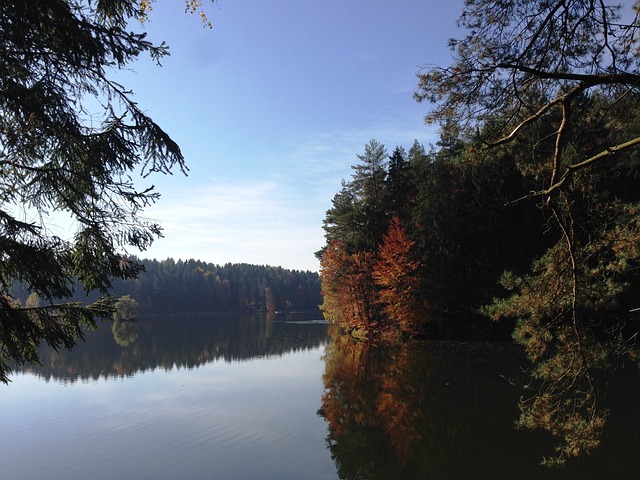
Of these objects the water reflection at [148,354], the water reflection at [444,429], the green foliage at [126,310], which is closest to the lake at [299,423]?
the water reflection at [444,429]

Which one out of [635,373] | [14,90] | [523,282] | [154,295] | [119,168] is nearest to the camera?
[14,90]

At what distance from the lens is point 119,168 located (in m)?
5.04

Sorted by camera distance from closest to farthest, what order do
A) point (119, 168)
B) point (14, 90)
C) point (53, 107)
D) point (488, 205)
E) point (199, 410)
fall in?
1. point (14, 90)
2. point (53, 107)
3. point (119, 168)
4. point (199, 410)
5. point (488, 205)

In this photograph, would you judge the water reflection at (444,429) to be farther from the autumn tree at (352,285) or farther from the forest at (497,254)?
the autumn tree at (352,285)

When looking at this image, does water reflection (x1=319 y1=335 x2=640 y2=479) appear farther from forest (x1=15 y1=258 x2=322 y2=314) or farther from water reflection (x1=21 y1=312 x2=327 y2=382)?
forest (x1=15 y1=258 x2=322 y2=314)

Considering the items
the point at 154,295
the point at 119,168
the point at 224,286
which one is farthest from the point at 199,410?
the point at 224,286

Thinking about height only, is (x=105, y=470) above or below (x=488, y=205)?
below

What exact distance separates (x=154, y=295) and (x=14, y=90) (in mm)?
105214

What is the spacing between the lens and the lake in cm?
931

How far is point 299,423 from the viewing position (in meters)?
12.7

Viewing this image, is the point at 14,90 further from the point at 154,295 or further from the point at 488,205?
the point at 154,295

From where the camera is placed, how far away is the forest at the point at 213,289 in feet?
338

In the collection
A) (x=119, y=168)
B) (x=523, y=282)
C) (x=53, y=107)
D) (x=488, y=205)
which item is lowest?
(x=523, y=282)

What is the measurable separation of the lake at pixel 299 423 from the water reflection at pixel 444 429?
42 millimetres
